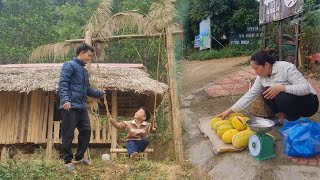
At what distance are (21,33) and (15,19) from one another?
0.94m

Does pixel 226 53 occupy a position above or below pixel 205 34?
below

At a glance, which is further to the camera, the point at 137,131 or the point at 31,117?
the point at 31,117

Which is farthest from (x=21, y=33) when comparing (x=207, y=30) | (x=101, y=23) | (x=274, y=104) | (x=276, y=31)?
(x=274, y=104)

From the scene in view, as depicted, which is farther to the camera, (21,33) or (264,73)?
(21,33)

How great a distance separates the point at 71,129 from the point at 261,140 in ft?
7.76

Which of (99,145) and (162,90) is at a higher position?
(162,90)

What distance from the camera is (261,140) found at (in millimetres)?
4359

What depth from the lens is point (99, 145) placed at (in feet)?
27.7

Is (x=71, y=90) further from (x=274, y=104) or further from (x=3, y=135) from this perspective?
(x=3, y=135)

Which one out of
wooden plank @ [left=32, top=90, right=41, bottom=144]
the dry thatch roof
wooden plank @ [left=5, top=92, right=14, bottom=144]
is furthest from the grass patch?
wooden plank @ [left=5, top=92, right=14, bottom=144]

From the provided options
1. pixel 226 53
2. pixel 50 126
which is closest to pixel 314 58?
pixel 50 126

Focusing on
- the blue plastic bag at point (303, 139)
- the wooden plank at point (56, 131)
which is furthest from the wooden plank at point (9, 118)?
the blue plastic bag at point (303, 139)

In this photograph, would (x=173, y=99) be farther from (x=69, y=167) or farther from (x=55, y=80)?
(x=55, y=80)

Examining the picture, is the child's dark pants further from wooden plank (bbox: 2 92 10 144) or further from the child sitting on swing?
wooden plank (bbox: 2 92 10 144)
